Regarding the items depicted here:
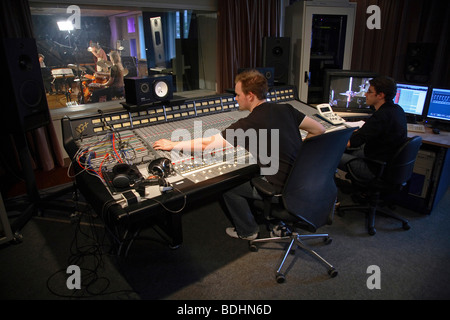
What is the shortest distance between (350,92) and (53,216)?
→ 9.54 ft

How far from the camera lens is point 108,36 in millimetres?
3732

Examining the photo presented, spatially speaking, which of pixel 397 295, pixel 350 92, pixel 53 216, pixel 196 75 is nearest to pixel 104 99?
pixel 196 75

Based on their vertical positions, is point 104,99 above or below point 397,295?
above

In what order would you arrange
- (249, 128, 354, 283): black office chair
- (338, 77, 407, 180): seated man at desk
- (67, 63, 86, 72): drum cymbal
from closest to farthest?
1. (249, 128, 354, 283): black office chair
2. (338, 77, 407, 180): seated man at desk
3. (67, 63, 86, 72): drum cymbal

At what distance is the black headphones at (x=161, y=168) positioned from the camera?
1.54 m

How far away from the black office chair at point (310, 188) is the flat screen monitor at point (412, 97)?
62.6 inches

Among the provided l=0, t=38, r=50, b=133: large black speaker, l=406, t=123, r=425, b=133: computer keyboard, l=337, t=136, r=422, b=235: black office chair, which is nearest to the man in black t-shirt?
l=337, t=136, r=422, b=235: black office chair

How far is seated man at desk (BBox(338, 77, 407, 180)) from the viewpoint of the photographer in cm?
218

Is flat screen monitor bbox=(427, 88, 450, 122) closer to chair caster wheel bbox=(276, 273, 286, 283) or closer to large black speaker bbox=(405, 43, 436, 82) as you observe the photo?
large black speaker bbox=(405, 43, 436, 82)

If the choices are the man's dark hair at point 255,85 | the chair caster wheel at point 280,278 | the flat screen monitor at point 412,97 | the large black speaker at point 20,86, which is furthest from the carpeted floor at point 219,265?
the man's dark hair at point 255,85

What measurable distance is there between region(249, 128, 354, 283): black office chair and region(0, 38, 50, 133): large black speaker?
1.69 m

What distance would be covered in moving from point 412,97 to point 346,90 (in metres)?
0.56
